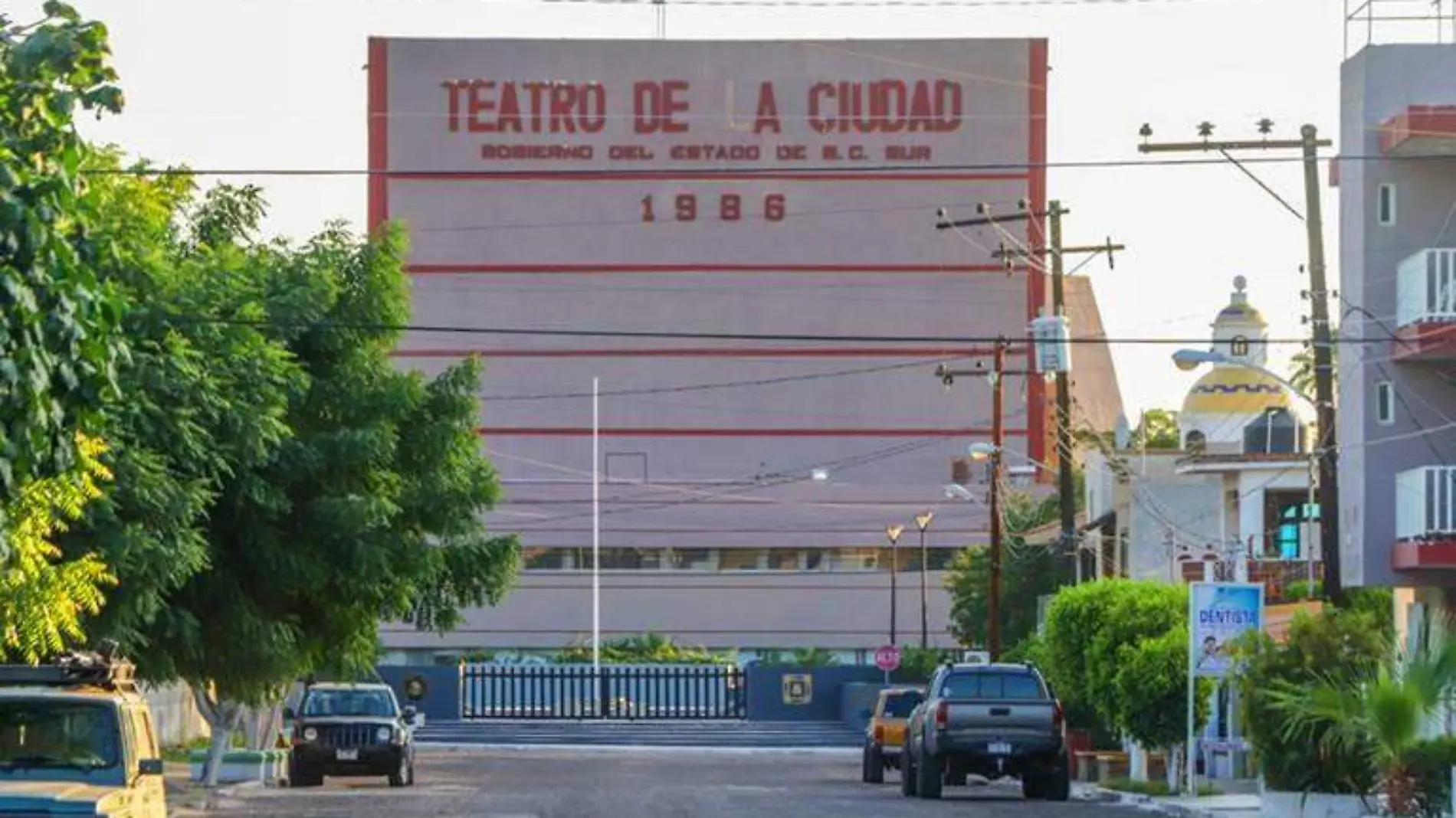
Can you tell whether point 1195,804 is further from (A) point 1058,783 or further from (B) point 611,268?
(B) point 611,268

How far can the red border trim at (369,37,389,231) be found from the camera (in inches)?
4577

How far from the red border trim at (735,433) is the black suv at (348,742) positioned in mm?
65066

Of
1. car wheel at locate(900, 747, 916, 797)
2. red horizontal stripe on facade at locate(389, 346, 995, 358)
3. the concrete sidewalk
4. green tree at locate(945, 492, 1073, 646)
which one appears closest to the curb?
green tree at locate(945, 492, 1073, 646)

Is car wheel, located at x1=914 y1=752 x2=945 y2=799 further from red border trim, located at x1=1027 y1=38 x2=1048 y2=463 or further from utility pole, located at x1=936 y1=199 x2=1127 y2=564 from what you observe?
red border trim, located at x1=1027 y1=38 x2=1048 y2=463

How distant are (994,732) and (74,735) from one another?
21197mm

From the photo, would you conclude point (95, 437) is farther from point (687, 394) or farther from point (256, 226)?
point (687, 394)

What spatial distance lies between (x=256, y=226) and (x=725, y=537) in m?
69.9

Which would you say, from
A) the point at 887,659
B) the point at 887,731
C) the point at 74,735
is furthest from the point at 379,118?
the point at 74,735

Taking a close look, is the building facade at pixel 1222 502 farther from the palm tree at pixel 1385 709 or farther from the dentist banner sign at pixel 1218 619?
the palm tree at pixel 1385 709

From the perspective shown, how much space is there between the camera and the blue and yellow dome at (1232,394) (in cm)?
8700

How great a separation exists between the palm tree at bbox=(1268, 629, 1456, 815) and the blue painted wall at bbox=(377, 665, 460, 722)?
194 feet

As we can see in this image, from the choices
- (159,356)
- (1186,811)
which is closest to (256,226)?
(159,356)

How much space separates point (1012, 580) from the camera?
86188mm

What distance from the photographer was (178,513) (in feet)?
105
